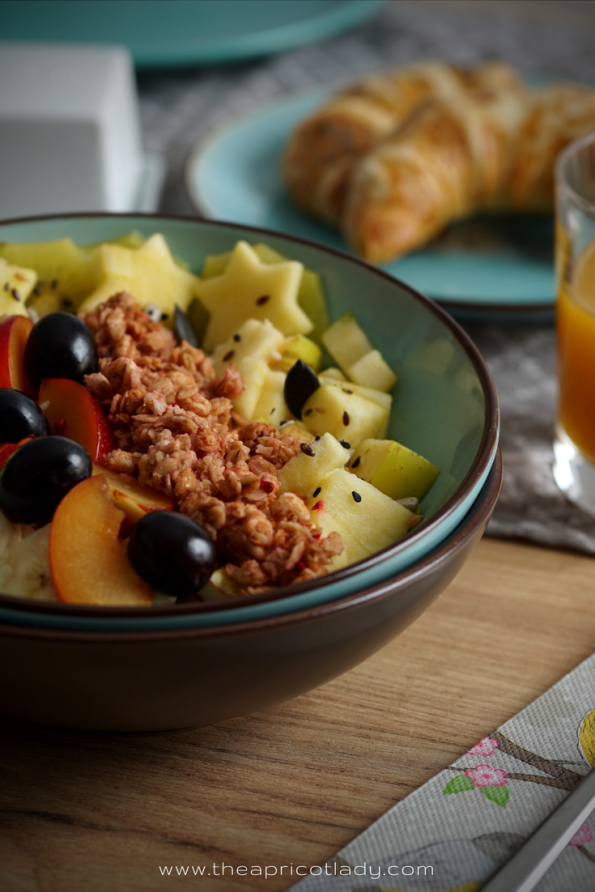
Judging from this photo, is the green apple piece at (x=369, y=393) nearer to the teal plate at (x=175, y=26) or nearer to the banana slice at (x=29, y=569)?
the banana slice at (x=29, y=569)

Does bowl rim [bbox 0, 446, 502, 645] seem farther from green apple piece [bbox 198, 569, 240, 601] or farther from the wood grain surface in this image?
the wood grain surface

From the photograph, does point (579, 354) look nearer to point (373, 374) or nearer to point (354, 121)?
point (373, 374)

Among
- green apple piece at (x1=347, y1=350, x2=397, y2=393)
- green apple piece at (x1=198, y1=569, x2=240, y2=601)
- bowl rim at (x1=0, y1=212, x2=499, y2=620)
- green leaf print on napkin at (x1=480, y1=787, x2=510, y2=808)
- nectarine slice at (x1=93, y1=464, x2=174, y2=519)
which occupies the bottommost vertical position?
green leaf print on napkin at (x1=480, y1=787, x2=510, y2=808)

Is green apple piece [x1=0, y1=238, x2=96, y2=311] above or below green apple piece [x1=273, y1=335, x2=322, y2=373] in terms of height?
above

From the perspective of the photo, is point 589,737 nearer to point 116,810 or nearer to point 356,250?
point 116,810

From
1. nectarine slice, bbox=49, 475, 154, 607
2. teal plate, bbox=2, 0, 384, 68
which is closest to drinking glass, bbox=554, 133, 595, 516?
nectarine slice, bbox=49, 475, 154, 607

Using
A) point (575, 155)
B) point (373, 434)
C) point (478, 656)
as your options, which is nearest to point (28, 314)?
point (373, 434)

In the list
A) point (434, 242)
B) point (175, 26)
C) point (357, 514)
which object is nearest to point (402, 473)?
point (357, 514)
